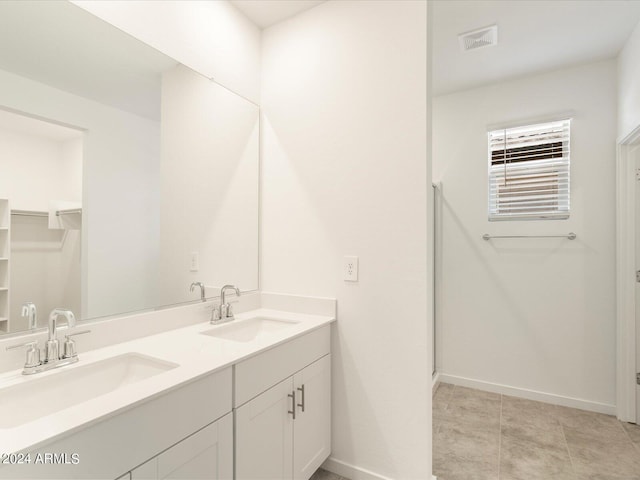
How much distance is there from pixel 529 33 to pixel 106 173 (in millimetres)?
2648

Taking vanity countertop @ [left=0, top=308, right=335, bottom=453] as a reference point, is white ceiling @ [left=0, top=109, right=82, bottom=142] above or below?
above

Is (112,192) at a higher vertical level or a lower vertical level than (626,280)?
higher

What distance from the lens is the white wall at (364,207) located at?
5.41 feet

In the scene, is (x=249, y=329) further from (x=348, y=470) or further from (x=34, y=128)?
(x=34, y=128)

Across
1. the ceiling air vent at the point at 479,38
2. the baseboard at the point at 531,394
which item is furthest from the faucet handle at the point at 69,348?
the baseboard at the point at 531,394

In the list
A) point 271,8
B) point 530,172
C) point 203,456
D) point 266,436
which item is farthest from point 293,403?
point 530,172

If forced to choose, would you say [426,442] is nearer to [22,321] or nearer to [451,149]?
[22,321]

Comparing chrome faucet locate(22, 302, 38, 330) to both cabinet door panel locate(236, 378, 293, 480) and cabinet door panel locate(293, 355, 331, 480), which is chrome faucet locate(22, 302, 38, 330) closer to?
cabinet door panel locate(236, 378, 293, 480)

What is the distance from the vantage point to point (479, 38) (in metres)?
2.28

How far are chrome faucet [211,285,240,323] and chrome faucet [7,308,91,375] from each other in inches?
25.5

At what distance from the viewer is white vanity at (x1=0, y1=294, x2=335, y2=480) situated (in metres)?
0.82

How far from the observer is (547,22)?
2.13m

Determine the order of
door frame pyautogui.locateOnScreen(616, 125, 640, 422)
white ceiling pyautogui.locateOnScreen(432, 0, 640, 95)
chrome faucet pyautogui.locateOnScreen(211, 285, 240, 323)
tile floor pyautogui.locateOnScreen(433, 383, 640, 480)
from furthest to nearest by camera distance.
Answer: door frame pyautogui.locateOnScreen(616, 125, 640, 422) < white ceiling pyautogui.locateOnScreen(432, 0, 640, 95) < tile floor pyautogui.locateOnScreen(433, 383, 640, 480) < chrome faucet pyautogui.locateOnScreen(211, 285, 240, 323)

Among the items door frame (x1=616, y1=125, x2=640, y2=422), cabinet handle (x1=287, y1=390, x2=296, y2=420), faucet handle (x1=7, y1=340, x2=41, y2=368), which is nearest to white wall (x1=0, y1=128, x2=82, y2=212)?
faucet handle (x1=7, y1=340, x2=41, y2=368)
